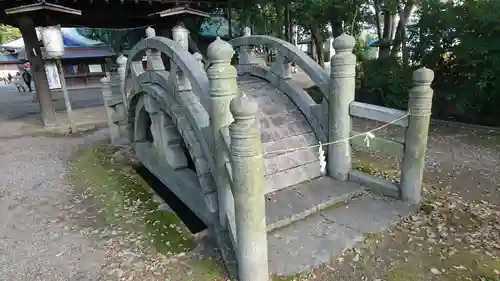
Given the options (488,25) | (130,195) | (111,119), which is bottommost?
(130,195)

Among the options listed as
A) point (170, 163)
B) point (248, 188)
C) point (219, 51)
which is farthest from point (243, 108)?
point (170, 163)

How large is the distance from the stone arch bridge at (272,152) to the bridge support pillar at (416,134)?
12 mm

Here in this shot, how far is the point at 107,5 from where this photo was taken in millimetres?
10633

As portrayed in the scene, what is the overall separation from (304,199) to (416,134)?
5.33 ft

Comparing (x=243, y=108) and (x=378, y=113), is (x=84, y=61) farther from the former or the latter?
(x=243, y=108)

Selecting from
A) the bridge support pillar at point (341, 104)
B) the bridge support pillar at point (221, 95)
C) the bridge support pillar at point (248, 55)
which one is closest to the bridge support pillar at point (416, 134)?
the bridge support pillar at point (341, 104)

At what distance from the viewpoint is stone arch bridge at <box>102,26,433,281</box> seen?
10.1 feet

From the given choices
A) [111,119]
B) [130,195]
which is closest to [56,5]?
[111,119]

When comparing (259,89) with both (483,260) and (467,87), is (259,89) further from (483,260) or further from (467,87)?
(467,87)

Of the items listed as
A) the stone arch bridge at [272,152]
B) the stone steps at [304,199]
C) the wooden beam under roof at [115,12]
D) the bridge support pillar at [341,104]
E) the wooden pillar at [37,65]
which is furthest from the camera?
the wooden pillar at [37,65]

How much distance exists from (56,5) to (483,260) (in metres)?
10.1

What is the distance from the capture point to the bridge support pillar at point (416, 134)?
390 centimetres

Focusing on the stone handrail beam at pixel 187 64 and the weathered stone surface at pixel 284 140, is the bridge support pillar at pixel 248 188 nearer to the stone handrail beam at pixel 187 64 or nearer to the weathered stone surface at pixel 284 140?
the stone handrail beam at pixel 187 64

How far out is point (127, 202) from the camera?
18.0ft
